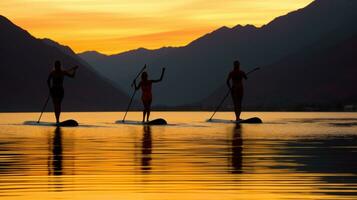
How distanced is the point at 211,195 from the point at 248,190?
2.62 feet

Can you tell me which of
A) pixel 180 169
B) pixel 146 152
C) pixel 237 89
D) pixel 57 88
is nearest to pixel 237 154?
pixel 146 152

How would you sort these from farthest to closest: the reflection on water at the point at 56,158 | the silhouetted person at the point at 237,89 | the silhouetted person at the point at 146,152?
the silhouetted person at the point at 237,89 → the silhouetted person at the point at 146,152 → the reflection on water at the point at 56,158

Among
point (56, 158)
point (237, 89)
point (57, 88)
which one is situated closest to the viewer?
→ point (56, 158)

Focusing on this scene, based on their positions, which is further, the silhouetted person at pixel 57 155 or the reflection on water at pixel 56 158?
the silhouetted person at pixel 57 155

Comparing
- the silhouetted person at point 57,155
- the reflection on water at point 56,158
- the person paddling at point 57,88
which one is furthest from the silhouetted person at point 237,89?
the reflection on water at point 56,158

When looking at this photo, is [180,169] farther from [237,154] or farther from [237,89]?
[237,89]

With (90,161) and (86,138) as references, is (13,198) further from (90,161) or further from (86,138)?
(86,138)

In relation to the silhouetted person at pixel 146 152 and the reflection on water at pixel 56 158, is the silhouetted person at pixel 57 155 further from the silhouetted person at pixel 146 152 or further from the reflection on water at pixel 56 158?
the silhouetted person at pixel 146 152

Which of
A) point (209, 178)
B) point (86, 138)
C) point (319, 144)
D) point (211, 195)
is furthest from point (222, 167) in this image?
point (86, 138)

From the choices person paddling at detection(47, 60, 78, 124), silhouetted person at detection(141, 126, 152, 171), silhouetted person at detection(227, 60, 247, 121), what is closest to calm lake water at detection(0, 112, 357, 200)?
silhouetted person at detection(141, 126, 152, 171)

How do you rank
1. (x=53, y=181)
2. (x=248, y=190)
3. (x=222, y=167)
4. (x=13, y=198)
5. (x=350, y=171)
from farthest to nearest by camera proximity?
1. (x=222, y=167)
2. (x=350, y=171)
3. (x=53, y=181)
4. (x=248, y=190)
5. (x=13, y=198)

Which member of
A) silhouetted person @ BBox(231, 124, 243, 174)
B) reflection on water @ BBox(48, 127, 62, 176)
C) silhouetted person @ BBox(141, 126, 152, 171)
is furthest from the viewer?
silhouetted person @ BBox(141, 126, 152, 171)

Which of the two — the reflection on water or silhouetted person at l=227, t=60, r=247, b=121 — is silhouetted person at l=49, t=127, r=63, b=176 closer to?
the reflection on water

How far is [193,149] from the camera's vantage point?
2241cm
